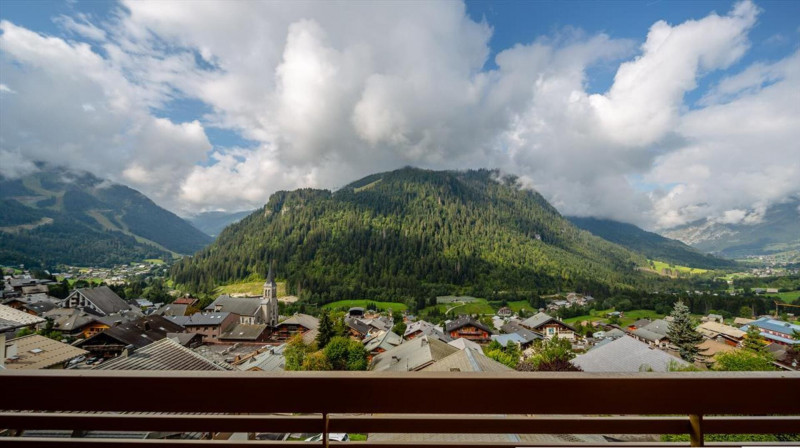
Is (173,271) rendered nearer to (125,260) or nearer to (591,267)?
(125,260)

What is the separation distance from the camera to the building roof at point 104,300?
44.6m

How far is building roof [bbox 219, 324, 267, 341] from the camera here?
1656 inches

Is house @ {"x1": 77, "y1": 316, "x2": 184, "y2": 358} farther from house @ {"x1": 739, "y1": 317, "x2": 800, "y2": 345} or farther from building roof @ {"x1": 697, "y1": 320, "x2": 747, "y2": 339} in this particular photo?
house @ {"x1": 739, "y1": 317, "x2": 800, "y2": 345}

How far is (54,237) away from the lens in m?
152

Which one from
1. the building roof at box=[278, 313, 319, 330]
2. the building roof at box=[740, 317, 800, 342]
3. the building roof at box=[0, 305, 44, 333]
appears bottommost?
the building roof at box=[278, 313, 319, 330]

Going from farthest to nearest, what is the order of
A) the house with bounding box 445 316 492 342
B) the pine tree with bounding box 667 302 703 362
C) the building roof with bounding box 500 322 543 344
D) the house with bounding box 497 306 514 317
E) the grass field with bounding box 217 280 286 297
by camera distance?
the grass field with bounding box 217 280 286 297
the house with bounding box 497 306 514 317
the house with bounding box 445 316 492 342
the building roof with bounding box 500 322 543 344
the pine tree with bounding box 667 302 703 362

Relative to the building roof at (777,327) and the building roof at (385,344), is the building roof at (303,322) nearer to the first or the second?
the building roof at (385,344)

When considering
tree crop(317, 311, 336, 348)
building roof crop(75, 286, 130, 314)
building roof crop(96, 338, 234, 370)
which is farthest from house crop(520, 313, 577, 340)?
building roof crop(75, 286, 130, 314)

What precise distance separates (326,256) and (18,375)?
330 ft

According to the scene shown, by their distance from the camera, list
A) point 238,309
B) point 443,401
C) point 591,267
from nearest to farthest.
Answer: point 443,401 < point 238,309 < point 591,267

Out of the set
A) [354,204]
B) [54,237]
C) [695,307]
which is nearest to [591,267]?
[695,307]

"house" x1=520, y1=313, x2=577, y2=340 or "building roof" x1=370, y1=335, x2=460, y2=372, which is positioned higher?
"building roof" x1=370, y1=335, x2=460, y2=372

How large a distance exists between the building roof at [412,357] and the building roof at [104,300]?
43.3m

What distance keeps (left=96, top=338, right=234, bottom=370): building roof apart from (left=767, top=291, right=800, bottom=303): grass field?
107 m
